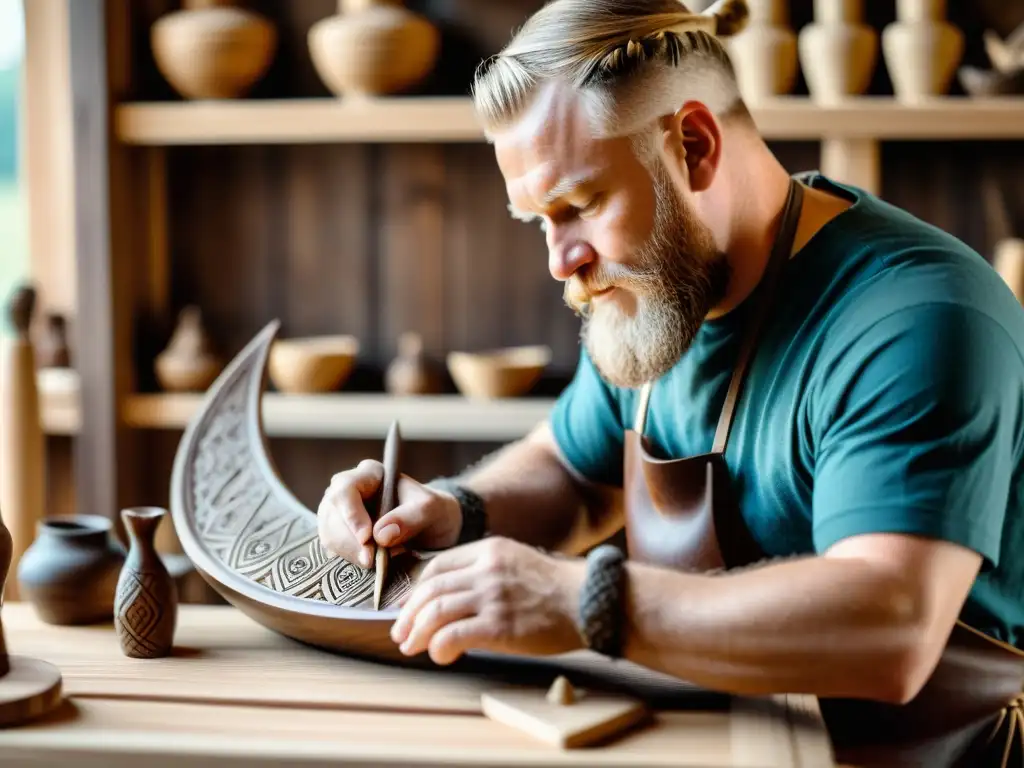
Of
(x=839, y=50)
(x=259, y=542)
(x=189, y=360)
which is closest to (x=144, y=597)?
(x=259, y=542)

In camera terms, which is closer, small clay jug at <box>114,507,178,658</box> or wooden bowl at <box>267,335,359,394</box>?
small clay jug at <box>114,507,178,658</box>

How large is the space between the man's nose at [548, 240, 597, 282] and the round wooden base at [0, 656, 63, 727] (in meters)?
0.78

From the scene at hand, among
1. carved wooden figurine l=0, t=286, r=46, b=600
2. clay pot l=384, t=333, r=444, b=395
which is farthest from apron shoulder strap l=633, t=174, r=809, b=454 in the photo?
carved wooden figurine l=0, t=286, r=46, b=600

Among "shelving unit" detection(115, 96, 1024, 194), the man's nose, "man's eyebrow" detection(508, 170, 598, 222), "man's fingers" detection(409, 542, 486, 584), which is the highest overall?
"shelving unit" detection(115, 96, 1024, 194)

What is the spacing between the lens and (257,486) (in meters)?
1.59

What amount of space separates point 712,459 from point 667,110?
47 centimetres

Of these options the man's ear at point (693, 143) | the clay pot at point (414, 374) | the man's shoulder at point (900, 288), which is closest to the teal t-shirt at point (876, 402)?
the man's shoulder at point (900, 288)

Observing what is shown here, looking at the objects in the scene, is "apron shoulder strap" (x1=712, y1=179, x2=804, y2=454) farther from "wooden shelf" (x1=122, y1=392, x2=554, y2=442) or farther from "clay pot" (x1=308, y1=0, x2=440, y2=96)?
"clay pot" (x1=308, y1=0, x2=440, y2=96)

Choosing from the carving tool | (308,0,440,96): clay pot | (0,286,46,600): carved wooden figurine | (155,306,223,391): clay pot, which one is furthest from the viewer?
(155,306,223,391): clay pot

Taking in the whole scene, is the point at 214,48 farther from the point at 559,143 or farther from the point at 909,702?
the point at 909,702

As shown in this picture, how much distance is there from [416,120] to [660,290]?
1.17 metres

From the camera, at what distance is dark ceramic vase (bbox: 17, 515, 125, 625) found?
5.08 ft

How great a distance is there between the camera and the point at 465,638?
118 cm

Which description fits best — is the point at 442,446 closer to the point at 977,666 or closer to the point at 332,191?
the point at 332,191
